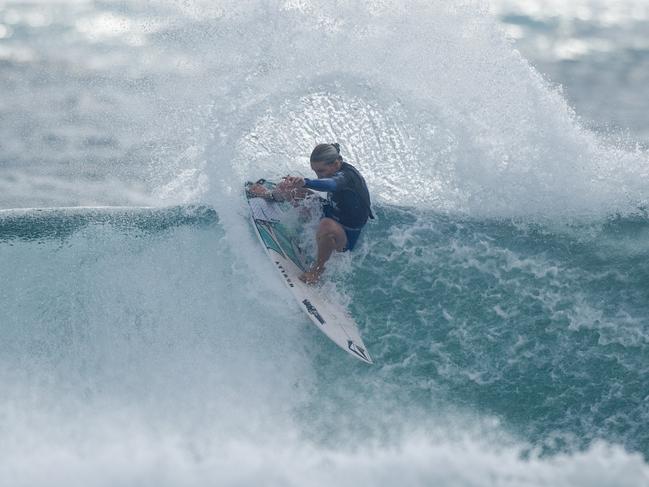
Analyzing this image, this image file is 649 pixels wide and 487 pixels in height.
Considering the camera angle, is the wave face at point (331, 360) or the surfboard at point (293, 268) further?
the surfboard at point (293, 268)

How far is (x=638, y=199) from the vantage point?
10141mm

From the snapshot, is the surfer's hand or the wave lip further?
the wave lip

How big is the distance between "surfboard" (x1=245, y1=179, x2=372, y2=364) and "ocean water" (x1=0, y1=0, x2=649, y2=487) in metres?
0.18

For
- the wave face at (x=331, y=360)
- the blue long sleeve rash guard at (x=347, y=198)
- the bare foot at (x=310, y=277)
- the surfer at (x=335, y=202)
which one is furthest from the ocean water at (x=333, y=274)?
the blue long sleeve rash guard at (x=347, y=198)

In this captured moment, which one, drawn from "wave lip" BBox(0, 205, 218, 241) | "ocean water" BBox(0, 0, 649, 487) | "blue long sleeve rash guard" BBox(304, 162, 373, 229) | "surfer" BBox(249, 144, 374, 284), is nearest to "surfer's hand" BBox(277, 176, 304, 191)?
"surfer" BBox(249, 144, 374, 284)

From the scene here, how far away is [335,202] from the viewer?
8.58 m

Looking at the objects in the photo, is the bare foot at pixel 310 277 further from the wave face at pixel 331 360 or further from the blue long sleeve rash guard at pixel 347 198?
the blue long sleeve rash guard at pixel 347 198

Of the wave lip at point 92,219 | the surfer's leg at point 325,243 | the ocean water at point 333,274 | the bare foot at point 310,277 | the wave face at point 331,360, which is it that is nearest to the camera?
the wave face at point 331,360

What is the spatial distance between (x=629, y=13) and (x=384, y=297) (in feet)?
42.1

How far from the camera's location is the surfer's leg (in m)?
8.50

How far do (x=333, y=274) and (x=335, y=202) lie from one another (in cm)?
92

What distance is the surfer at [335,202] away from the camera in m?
8.45

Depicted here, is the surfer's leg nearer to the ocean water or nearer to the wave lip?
the ocean water

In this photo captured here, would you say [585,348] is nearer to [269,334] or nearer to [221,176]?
[269,334]
